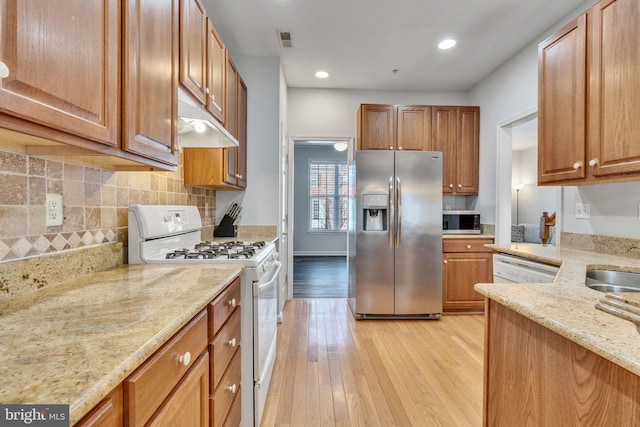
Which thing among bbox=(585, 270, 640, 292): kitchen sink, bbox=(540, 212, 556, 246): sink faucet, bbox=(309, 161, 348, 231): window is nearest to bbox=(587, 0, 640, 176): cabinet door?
bbox=(585, 270, 640, 292): kitchen sink

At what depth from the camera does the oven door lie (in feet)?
5.32

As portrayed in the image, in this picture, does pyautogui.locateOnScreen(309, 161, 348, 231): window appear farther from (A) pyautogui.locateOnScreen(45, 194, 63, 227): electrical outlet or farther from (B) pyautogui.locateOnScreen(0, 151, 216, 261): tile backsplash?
(A) pyautogui.locateOnScreen(45, 194, 63, 227): electrical outlet

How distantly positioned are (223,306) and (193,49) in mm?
1343

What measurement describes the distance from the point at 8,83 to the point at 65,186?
694mm

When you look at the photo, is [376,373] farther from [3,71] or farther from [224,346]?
A: [3,71]

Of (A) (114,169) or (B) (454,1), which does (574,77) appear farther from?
(A) (114,169)

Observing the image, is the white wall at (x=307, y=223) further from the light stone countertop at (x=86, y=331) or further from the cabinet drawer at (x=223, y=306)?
the light stone countertop at (x=86, y=331)

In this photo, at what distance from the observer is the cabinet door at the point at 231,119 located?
237 centimetres

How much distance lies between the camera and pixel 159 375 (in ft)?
2.50

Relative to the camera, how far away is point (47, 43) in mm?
744

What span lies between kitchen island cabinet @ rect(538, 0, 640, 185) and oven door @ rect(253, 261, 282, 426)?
1.93m

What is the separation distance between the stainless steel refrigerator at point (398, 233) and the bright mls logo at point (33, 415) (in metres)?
2.87

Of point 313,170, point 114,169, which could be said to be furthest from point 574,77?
point 313,170

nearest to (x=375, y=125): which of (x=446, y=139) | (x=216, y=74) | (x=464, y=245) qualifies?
(x=446, y=139)
